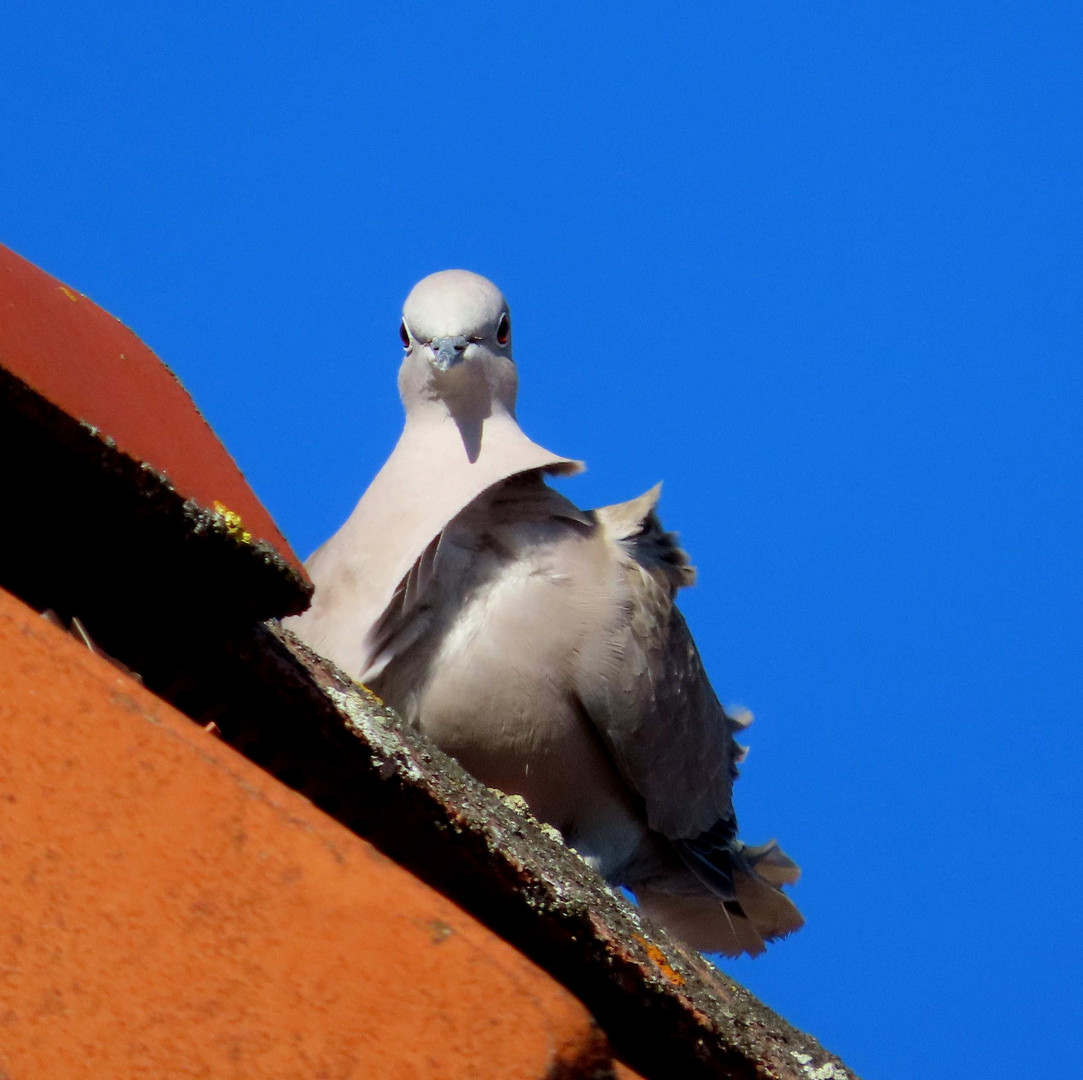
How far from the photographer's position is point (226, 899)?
0.77 meters

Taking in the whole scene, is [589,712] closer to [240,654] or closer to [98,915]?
[240,654]

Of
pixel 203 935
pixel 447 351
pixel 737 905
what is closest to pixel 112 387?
pixel 203 935

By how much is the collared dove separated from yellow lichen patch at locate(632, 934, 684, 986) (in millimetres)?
1244

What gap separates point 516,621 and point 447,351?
1.76 ft

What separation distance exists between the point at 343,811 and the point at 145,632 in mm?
200

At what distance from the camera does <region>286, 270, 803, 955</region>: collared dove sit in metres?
2.48

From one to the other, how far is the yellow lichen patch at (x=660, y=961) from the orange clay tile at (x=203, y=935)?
0.43 metres

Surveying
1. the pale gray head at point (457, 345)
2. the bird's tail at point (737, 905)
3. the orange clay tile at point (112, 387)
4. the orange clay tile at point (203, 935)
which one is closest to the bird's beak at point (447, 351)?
the pale gray head at point (457, 345)

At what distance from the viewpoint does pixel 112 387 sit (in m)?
1.12

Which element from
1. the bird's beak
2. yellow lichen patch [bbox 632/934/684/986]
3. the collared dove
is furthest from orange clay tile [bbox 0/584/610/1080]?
the bird's beak

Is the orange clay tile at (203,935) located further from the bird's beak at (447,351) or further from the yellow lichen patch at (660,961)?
the bird's beak at (447,351)

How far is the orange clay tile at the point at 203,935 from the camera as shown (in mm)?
739

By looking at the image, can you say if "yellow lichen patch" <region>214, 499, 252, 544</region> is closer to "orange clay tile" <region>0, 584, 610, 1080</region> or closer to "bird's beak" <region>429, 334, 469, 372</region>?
"orange clay tile" <region>0, 584, 610, 1080</region>

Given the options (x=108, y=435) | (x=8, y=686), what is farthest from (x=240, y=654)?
(x=8, y=686)
